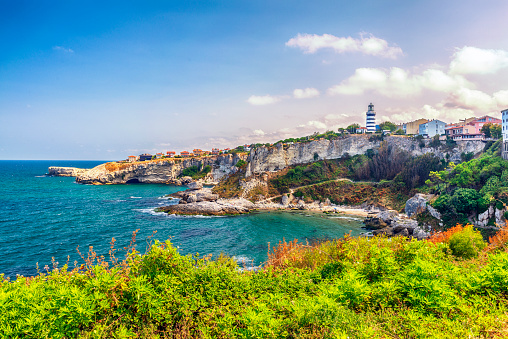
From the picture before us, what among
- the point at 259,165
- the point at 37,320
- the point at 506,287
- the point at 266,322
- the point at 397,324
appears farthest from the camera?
the point at 259,165

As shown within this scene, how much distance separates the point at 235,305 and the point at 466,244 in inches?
406

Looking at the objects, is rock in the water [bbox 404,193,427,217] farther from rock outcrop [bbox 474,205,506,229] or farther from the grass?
rock outcrop [bbox 474,205,506,229]

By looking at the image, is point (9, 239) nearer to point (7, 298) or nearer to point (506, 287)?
point (7, 298)

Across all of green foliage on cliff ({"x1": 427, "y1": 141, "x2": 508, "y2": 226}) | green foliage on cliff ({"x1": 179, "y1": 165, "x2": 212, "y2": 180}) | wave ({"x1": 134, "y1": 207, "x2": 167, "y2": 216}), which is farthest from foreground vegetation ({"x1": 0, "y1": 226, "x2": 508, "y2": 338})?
green foliage on cliff ({"x1": 179, "y1": 165, "x2": 212, "y2": 180})

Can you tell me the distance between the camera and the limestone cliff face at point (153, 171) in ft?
269

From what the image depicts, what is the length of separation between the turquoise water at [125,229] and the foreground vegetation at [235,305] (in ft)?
59.1

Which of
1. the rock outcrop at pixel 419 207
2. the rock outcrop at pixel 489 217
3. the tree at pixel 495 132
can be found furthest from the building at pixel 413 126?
the rock outcrop at pixel 489 217

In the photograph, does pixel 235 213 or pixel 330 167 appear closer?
pixel 235 213

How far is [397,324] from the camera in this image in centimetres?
435

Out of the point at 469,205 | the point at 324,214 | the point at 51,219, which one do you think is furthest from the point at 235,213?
the point at 469,205

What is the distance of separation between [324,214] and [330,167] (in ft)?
63.0

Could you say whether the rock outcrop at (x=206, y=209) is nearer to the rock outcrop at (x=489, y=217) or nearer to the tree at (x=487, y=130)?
the rock outcrop at (x=489, y=217)

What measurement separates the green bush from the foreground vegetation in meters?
4.73

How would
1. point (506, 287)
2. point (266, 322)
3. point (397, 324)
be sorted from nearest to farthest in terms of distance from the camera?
point (266, 322)
point (397, 324)
point (506, 287)
